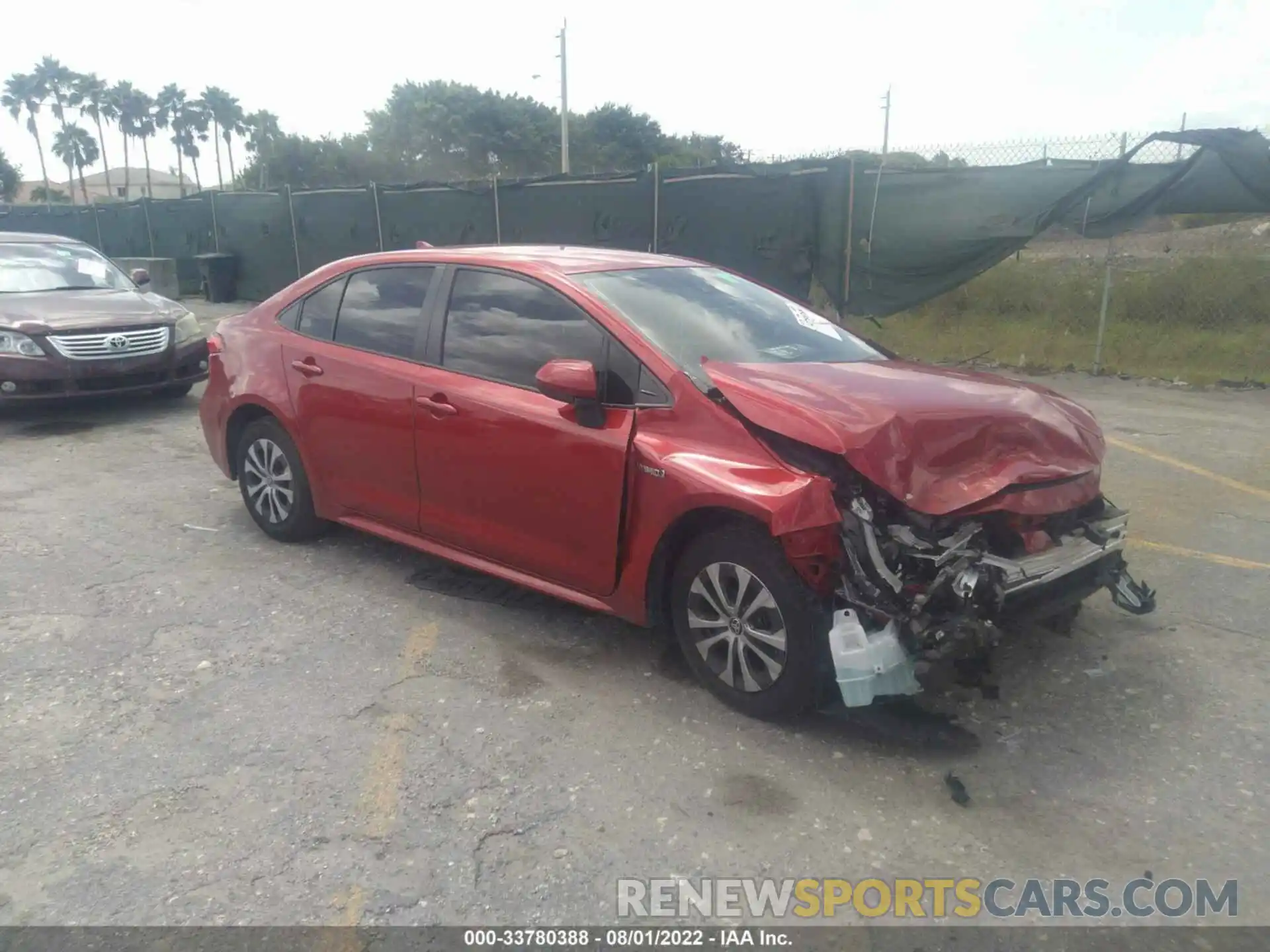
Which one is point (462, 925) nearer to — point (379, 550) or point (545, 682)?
point (545, 682)

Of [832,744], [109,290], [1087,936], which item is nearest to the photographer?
[1087,936]

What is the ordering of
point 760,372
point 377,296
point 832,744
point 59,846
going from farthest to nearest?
point 377,296
point 760,372
point 832,744
point 59,846

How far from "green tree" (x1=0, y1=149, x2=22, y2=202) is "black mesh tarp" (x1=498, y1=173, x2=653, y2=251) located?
71.8 metres

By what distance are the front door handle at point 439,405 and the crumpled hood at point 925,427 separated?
3.93ft

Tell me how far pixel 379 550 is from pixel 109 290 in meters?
5.79

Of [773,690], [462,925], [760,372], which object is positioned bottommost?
[462,925]

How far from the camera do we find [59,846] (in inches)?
115

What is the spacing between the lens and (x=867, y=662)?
10.2 ft

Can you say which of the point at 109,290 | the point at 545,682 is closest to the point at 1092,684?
the point at 545,682

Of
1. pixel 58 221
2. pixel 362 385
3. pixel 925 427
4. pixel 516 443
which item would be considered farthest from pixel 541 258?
pixel 58 221

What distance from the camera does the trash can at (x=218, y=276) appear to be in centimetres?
1728

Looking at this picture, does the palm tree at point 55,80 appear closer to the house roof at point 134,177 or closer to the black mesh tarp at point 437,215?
the house roof at point 134,177

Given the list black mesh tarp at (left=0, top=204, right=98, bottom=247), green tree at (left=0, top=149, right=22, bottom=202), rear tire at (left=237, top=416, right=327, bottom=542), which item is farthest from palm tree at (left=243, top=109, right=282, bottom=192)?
rear tire at (left=237, top=416, right=327, bottom=542)

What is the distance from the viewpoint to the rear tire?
522cm
